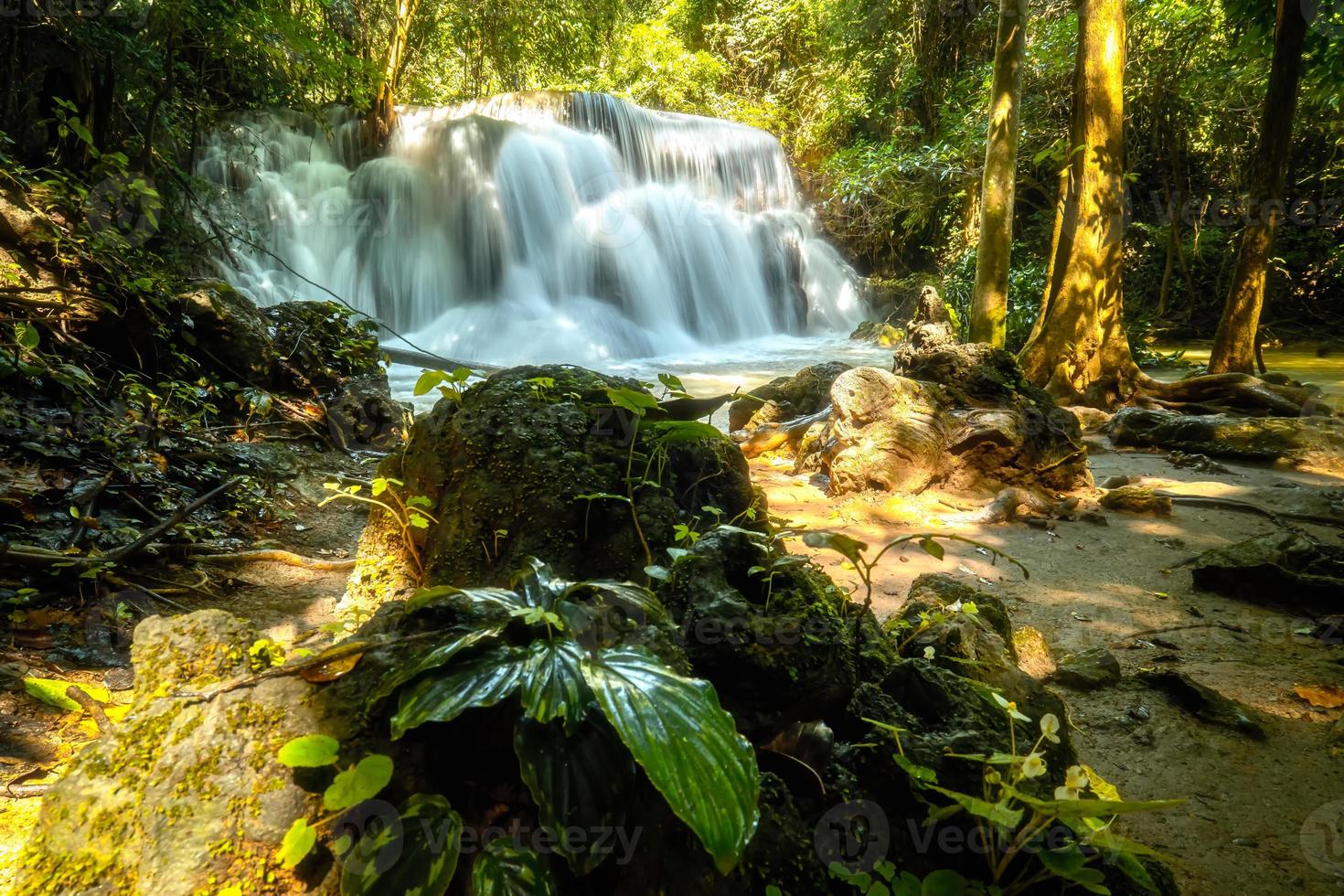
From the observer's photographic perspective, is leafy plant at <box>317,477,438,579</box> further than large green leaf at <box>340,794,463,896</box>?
Yes

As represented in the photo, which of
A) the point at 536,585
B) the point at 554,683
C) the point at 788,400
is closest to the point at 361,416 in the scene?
the point at 788,400

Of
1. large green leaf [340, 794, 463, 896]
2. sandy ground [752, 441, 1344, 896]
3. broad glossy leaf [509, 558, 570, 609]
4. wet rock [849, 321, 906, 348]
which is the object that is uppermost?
wet rock [849, 321, 906, 348]

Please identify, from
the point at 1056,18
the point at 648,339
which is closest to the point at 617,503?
the point at 648,339

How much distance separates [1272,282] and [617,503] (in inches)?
532

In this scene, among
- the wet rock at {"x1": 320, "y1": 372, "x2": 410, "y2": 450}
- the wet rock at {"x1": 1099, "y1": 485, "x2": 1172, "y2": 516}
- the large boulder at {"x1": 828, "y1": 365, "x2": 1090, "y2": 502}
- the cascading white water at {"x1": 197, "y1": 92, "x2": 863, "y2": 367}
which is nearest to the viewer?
the wet rock at {"x1": 1099, "y1": 485, "x2": 1172, "y2": 516}

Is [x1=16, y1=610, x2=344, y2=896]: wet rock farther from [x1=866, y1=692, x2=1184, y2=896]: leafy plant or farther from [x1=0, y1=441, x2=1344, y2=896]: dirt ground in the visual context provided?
[x1=866, y1=692, x2=1184, y2=896]: leafy plant

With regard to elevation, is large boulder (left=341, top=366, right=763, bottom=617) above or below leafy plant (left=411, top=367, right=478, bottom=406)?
below

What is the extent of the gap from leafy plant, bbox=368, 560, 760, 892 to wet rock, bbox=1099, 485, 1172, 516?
13.1ft

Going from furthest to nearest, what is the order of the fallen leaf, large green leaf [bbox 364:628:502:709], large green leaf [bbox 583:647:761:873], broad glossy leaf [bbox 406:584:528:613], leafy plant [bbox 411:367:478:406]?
the fallen leaf, leafy plant [bbox 411:367:478:406], broad glossy leaf [bbox 406:584:528:613], large green leaf [bbox 364:628:502:709], large green leaf [bbox 583:647:761:873]

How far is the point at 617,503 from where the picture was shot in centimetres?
180

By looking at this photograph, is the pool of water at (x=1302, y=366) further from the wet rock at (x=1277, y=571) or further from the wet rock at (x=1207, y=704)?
the wet rock at (x=1207, y=704)

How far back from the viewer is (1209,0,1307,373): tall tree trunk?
5.69 m

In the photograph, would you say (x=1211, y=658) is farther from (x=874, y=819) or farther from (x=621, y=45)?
(x=621, y=45)

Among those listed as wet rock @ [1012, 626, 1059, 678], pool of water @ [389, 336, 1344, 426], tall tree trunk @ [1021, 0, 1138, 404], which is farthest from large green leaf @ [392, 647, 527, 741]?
tall tree trunk @ [1021, 0, 1138, 404]
